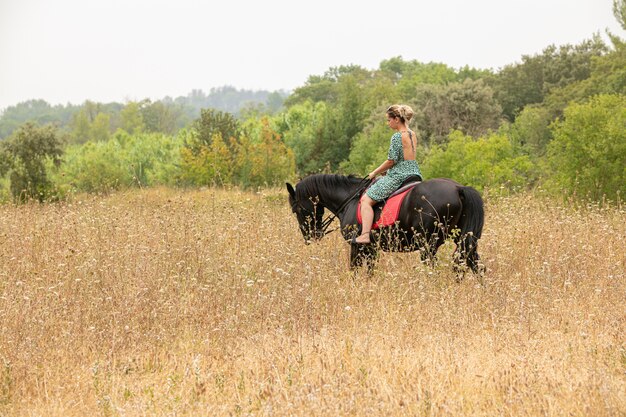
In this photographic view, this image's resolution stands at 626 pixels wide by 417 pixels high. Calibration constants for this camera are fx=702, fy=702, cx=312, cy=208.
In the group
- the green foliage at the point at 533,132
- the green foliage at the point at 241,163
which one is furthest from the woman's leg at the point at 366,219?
the green foliage at the point at 533,132

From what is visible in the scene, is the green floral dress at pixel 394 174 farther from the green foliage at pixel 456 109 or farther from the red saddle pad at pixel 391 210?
the green foliage at pixel 456 109

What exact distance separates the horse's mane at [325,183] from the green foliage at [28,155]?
15.9 meters

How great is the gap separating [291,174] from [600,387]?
84.3ft

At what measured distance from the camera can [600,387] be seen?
5.11 m

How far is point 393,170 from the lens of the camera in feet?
30.9

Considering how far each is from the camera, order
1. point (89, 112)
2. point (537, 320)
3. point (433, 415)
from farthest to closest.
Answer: point (89, 112), point (537, 320), point (433, 415)

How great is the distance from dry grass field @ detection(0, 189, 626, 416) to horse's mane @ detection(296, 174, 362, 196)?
876 mm

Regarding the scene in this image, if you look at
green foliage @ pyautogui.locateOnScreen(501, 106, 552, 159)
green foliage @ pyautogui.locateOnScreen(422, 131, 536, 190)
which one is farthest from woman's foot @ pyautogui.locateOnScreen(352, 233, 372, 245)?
green foliage @ pyautogui.locateOnScreen(501, 106, 552, 159)

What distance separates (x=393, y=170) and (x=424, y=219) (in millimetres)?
838

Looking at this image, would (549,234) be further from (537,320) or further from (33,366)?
(33,366)

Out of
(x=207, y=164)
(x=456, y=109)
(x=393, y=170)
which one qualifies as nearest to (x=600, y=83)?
(x=456, y=109)

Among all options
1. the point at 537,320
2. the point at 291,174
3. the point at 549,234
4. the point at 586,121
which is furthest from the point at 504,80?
the point at 537,320

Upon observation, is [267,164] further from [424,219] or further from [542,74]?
[542,74]

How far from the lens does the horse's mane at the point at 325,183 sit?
10.2 m
